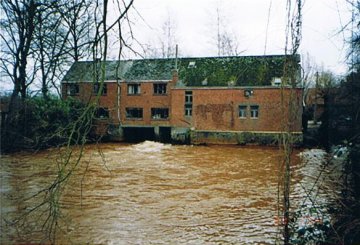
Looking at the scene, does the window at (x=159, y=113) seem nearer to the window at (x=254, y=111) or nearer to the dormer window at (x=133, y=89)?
the dormer window at (x=133, y=89)

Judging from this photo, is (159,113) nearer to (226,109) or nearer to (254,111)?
(226,109)

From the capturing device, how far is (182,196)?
14.2 meters

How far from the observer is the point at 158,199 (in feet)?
45.0

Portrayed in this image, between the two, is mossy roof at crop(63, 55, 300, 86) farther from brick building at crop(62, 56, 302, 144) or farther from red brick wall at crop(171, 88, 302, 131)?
red brick wall at crop(171, 88, 302, 131)

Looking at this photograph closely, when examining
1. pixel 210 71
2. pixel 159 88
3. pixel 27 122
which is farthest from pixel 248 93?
pixel 27 122

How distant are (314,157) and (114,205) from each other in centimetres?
1703

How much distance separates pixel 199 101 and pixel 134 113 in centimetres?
651

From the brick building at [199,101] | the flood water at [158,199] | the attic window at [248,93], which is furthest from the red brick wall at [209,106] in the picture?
the flood water at [158,199]

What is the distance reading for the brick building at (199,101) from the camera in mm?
32406

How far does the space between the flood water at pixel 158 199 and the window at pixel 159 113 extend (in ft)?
34.2

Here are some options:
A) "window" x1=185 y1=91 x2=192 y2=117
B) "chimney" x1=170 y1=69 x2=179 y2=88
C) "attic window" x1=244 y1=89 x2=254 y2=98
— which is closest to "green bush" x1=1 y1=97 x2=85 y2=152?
"chimney" x1=170 y1=69 x2=179 y2=88

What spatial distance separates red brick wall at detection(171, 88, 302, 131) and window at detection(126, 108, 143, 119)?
343 centimetres

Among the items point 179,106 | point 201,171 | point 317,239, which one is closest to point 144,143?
point 179,106

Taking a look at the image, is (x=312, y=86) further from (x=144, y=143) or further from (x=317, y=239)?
(x=317, y=239)
